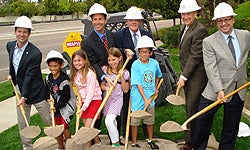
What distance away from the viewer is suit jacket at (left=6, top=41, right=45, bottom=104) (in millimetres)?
4332

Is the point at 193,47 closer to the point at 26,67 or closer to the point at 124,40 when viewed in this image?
the point at 124,40

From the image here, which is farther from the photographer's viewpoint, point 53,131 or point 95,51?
point 95,51

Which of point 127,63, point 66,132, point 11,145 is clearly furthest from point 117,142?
point 11,145

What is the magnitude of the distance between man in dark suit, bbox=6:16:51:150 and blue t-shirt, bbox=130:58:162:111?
1.13 metres

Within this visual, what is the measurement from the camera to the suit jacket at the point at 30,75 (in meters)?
4.33

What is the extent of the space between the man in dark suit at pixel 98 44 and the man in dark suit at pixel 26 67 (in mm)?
628

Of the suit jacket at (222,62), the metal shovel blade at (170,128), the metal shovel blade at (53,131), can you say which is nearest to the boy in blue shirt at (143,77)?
the metal shovel blade at (170,128)

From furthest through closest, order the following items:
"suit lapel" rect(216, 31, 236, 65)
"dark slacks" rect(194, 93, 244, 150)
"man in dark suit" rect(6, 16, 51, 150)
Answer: "man in dark suit" rect(6, 16, 51, 150)
"dark slacks" rect(194, 93, 244, 150)
"suit lapel" rect(216, 31, 236, 65)

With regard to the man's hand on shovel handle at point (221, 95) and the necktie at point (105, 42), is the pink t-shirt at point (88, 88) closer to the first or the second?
the necktie at point (105, 42)

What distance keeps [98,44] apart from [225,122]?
179 centimetres

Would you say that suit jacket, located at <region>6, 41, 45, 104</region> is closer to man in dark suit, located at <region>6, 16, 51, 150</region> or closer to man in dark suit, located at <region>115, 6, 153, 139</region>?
man in dark suit, located at <region>6, 16, 51, 150</region>

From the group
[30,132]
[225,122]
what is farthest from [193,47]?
[30,132]

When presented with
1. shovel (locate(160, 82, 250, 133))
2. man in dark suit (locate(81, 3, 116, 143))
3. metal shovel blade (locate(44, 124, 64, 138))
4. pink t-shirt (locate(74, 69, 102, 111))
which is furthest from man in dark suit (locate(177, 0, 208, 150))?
metal shovel blade (locate(44, 124, 64, 138))

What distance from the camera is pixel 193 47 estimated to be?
4238 mm
